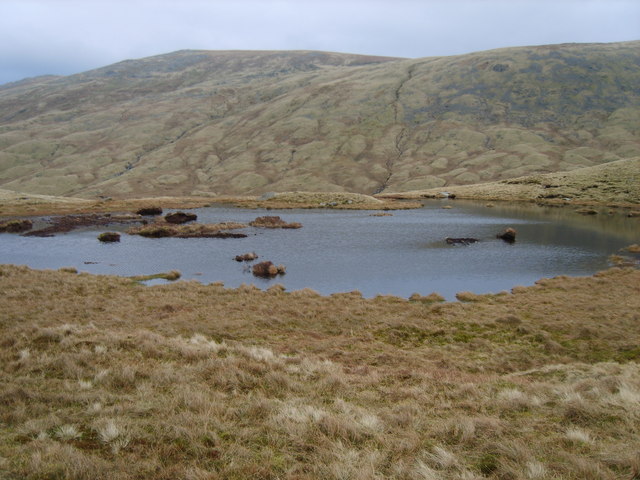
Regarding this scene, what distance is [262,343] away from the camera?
21.2 m

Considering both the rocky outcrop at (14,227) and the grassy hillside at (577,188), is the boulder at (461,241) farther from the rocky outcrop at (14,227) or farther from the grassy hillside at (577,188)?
the rocky outcrop at (14,227)

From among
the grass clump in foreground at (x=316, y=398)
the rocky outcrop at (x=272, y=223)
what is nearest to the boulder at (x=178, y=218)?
the rocky outcrop at (x=272, y=223)

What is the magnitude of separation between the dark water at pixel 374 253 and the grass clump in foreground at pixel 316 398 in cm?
1238

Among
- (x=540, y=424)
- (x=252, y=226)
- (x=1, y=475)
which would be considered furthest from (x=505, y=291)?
(x=252, y=226)

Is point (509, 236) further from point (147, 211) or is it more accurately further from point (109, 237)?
point (147, 211)

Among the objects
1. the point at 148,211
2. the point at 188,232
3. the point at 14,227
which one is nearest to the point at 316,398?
the point at 188,232

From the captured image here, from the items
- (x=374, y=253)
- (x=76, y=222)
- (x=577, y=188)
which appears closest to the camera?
(x=374, y=253)

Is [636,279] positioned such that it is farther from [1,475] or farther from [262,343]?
[1,475]

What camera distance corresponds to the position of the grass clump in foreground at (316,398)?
827 cm

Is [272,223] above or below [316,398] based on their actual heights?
above

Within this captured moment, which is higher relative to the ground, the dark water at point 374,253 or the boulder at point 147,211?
the boulder at point 147,211

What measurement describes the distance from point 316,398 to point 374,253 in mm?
39199

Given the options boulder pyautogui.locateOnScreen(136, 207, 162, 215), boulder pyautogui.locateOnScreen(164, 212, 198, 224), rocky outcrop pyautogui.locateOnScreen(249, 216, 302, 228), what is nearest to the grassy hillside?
rocky outcrop pyautogui.locateOnScreen(249, 216, 302, 228)

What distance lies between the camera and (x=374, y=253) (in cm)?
5075
